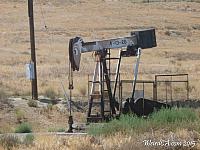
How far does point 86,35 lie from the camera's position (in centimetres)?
7562

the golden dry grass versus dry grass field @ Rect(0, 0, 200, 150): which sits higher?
the golden dry grass

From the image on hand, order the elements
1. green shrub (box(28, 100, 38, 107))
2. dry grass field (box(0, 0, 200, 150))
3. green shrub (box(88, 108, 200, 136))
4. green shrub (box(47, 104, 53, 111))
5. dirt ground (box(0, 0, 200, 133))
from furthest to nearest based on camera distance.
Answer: dirt ground (box(0, 0, 200, 133)) < green shrub (box(28, 100, 38, 107)) < green shrub (box(47, 104, 53, 111)) < dry grass field (box(0, 0, 200, 150)) < green shrub (box(88, 108, 200, 136))

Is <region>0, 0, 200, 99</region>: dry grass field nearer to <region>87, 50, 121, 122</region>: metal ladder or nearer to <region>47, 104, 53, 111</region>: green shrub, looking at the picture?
<region>47, 104, 53, 111</region>: green shrub

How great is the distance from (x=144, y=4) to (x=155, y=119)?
9164 cm

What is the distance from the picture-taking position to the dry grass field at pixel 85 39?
→ 1083 inches

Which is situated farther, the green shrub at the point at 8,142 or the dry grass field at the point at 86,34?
the dry grass field at the point at 86,34

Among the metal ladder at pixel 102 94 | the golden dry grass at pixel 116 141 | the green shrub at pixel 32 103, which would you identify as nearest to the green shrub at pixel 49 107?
the green shrub at pixel 32 103

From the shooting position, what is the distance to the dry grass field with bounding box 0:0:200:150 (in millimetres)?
27516

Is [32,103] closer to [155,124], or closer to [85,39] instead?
[155,124]

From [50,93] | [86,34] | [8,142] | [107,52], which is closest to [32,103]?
[50,93]

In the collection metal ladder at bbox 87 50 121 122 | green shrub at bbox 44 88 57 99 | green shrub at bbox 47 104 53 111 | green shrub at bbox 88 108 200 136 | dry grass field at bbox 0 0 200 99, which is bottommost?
dry grass field at bbox 0 0 200 99

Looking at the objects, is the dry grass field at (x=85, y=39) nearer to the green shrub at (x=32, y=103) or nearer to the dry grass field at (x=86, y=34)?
the dry grass field at (x=86, y=34)

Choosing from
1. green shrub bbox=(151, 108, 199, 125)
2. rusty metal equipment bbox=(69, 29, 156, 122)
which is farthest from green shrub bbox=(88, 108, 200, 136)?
rusty metal equipment bbox=(69, 29, 156, 122)

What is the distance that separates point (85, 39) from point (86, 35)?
189 inches
